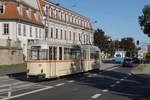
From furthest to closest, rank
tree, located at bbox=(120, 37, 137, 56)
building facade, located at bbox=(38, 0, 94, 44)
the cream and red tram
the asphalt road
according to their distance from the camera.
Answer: tree, located at bbox=(120, 37, 137, 56)
building facade, located at bbox=(38, 0, 94, 44)
the cream and red tram
the asphalt road

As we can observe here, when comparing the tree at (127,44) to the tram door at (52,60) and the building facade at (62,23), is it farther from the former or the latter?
the tram door at (52,60)

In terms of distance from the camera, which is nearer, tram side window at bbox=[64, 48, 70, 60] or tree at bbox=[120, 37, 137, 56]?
tram side window at bbox=[64, 48, 70, 60]

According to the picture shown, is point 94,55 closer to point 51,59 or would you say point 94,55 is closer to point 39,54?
point 51,59

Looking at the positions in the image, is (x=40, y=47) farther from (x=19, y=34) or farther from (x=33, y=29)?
(x=33, y=29)

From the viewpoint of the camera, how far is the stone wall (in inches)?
1489

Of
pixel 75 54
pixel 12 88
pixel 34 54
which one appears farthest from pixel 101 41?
pixel 12 88

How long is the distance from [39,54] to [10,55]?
21953 millimetres

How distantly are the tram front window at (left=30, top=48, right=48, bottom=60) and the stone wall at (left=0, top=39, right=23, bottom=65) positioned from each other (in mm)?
19813

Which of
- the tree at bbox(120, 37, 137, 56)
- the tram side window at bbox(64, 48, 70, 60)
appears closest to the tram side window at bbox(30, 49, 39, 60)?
the tram side window at bbox(64, 48, 70, 60)

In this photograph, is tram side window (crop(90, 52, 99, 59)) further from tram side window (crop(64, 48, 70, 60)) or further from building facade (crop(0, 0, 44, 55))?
building facade (crop(0, 0, 44, 55))

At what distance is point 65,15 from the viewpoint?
60469mm

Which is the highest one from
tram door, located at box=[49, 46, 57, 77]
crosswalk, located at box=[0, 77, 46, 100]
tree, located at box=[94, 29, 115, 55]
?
tree, located at box=[94, 29, 115, 55]

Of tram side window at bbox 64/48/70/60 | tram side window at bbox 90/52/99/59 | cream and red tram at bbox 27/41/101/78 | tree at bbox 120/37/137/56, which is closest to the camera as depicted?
cream and red tram at bbox 27/41/101/78

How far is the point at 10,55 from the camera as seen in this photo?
39.6 m
